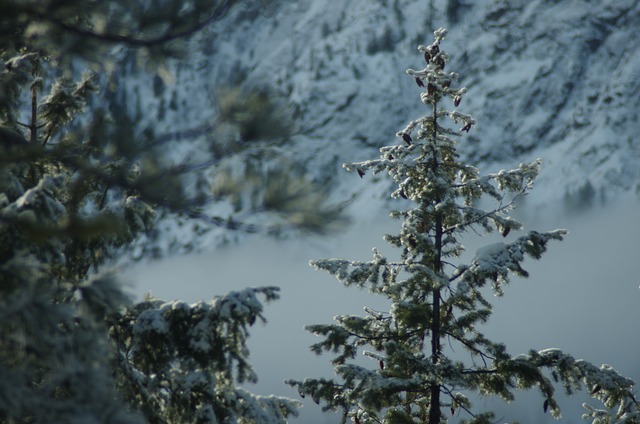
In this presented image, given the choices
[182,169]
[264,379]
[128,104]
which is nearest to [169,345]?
[182,169]

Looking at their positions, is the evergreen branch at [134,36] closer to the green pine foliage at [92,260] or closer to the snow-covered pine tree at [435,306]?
the green pine foliage at [92,260]

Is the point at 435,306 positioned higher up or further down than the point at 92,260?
higher up

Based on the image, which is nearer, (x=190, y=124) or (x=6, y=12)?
(x=6, y=12)

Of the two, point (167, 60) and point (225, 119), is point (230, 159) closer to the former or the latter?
point (225, 119)

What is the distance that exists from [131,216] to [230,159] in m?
1.65

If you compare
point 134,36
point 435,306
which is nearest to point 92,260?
point 134,36

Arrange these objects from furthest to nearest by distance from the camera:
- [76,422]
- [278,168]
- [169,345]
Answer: [169,345]
[278,168]
[76,422]

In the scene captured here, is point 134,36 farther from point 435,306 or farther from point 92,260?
point 435,306

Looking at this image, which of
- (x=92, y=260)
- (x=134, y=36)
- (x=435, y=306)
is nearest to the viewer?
(x=134, y=36)

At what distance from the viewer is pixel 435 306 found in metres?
8.59

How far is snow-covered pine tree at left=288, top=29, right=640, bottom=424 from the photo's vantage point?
7.57m

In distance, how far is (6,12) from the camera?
3.67 meters

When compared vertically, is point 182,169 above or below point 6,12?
below

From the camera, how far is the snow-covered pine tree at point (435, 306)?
24.8ft
